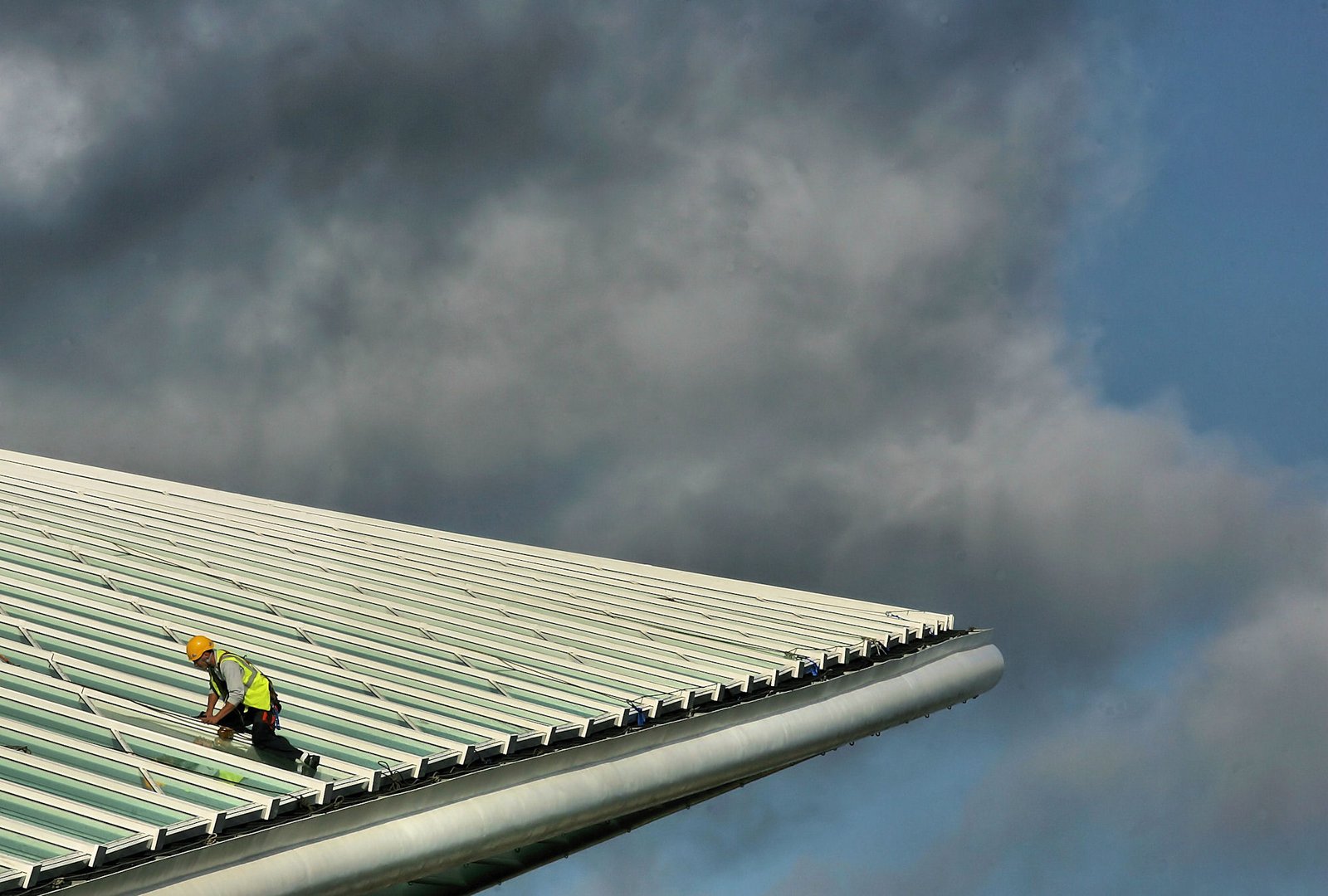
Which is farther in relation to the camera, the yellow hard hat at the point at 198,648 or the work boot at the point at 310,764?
the yellow hard hat at the point at 198,648

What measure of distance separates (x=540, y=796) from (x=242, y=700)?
316 centimetres

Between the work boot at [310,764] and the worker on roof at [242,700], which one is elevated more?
the worker on roof at [242,700]

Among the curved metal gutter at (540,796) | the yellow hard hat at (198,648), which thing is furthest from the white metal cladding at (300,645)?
the yellow hard hat at (198,648)

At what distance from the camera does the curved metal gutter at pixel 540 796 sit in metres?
12.2

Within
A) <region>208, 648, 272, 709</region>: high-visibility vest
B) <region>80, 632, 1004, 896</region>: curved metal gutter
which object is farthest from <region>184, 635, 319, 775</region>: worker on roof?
<region>80, 632, 1004, 896</region>: curved metal gutter

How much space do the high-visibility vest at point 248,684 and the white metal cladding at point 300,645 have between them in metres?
0.45

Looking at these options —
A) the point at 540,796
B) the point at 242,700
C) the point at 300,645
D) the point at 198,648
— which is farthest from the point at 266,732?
the point at 300,645

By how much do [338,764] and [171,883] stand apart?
327cm

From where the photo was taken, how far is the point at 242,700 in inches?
589

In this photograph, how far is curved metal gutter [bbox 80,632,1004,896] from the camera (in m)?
12.2

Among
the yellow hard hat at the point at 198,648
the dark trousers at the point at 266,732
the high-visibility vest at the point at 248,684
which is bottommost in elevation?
the dark trousers at the point at 266,732

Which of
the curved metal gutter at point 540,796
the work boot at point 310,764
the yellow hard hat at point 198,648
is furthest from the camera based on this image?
the yellow hard hat at point 198,648

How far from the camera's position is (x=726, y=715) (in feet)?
63.6

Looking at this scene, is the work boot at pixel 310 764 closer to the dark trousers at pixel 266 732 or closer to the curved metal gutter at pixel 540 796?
the dark trousers at pixel 266 732
